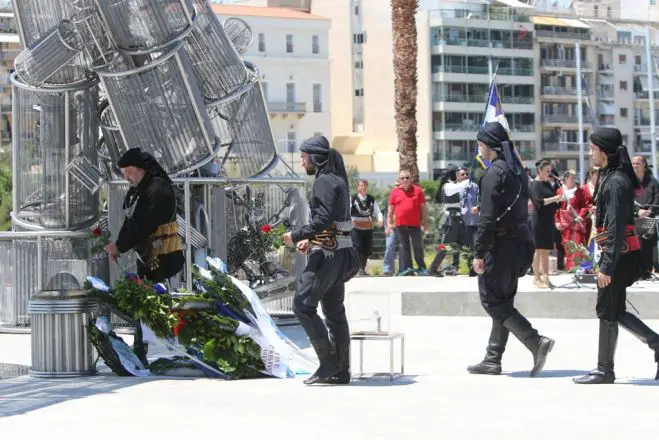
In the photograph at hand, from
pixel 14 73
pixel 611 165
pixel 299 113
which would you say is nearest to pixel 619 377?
pixel 611 165

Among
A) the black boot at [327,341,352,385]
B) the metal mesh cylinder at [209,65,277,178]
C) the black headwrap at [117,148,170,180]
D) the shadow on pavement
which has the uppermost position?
the metal mesh cylinder at [209,65,277,178]

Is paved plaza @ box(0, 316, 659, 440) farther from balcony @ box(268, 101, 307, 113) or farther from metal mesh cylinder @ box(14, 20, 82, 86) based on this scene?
balcony @ box(268, 101, 307, 113)

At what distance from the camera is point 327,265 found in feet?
36.1

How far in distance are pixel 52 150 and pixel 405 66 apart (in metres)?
20.1

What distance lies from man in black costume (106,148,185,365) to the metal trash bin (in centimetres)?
44

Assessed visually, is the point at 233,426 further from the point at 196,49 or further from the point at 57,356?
the point at 196,49

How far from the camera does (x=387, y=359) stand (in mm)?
13008

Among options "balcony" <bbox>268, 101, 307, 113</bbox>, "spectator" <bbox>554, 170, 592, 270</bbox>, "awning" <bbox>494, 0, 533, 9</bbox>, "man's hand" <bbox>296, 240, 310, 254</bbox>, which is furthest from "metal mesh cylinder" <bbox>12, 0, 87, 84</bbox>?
"awning" <bbox>494, 0, 533, 9</bbox>

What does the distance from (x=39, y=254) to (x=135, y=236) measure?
3.55 metres

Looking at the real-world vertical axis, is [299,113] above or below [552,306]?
above

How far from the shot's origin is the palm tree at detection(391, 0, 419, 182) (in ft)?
108

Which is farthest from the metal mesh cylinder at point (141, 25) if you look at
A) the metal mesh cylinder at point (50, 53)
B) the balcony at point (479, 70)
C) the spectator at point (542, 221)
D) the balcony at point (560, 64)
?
the balcony at point (560, 64)

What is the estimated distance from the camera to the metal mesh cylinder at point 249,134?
657 inches

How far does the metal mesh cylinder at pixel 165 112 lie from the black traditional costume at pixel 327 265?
380 centimetres
